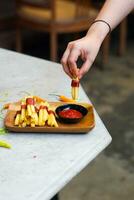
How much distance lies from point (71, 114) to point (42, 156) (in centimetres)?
17

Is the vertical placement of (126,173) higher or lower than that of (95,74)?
higher

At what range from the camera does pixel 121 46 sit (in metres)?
3.66

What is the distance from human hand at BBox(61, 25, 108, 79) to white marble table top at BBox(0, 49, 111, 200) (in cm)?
11

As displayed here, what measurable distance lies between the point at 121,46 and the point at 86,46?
258 centimetres

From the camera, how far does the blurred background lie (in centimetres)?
200

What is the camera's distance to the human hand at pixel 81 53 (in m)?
1.11

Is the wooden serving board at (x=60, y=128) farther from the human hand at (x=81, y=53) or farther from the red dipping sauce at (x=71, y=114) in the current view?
the human hand at (x=81, y=53)

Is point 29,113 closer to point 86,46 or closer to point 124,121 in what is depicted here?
point 86,46

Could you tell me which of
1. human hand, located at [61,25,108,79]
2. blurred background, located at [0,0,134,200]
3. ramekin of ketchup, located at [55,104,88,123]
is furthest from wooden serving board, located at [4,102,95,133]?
blurred background, located at [0,0,134,200]

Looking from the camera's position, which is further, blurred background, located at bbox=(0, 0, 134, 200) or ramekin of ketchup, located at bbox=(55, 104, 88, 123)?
blurred background, located at bbox=(0, 0, 134, 200)

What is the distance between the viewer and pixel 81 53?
A: 3.73ft

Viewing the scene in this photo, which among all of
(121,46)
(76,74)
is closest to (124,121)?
(121,46)

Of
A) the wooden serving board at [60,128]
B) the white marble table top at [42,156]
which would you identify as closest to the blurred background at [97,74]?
the white marble table top at [42,156]

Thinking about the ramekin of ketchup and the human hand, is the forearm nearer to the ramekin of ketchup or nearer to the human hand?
the human hand
